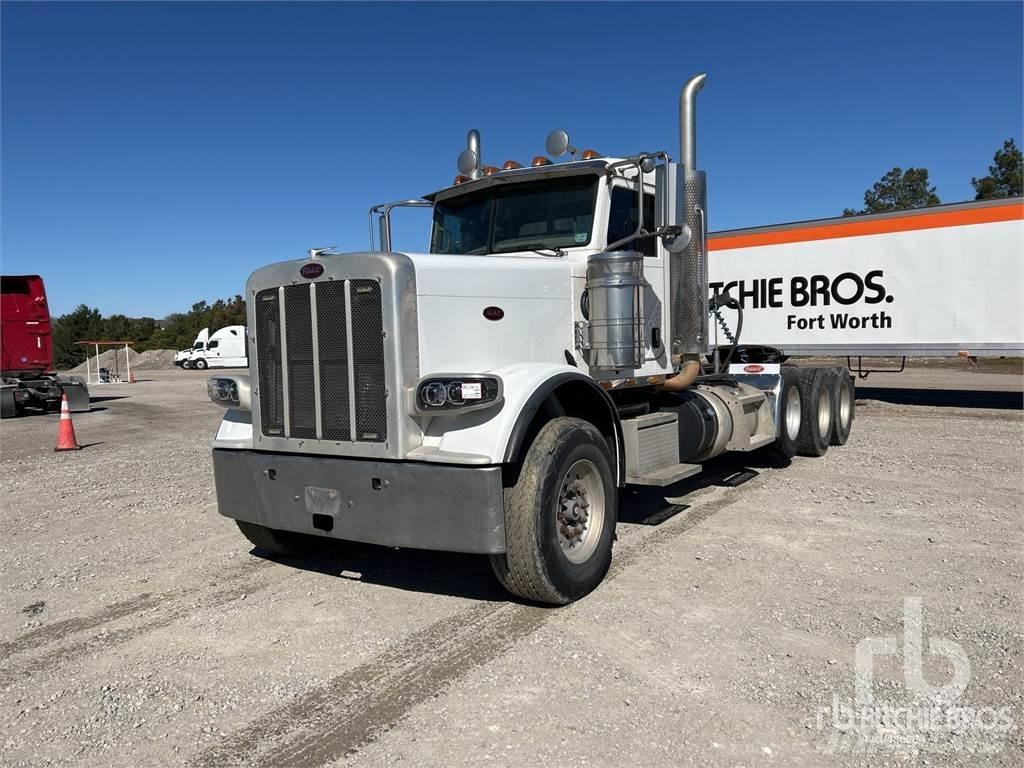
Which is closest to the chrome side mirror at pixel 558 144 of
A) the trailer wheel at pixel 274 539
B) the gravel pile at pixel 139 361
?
the trailer wheel at pixel 274 539

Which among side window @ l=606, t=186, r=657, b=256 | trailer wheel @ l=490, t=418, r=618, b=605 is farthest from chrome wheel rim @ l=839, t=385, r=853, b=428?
trailer wheel @ l=490, t=418, r=618, b=605

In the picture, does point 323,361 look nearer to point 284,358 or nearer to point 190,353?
point 284,358

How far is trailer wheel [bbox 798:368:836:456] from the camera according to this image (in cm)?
951

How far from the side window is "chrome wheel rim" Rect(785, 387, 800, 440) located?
13.2 ft

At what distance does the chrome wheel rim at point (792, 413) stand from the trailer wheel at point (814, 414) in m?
0.07

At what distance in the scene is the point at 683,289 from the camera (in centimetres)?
628

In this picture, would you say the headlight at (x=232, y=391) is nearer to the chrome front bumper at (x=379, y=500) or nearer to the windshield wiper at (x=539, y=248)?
the chrome front bumper at (x=379, y=500)

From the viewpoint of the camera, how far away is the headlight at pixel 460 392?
4.12 meters

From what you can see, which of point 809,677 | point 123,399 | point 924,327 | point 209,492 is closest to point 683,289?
point 809,677

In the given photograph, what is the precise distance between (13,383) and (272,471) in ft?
56.0

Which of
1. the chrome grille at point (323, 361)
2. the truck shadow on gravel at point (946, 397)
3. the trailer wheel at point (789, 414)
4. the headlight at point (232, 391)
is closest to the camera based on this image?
the chrome grille at point (323, 361)

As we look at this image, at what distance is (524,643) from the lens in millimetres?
4008

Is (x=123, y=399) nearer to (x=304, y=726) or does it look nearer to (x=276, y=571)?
(x=276, y=571)

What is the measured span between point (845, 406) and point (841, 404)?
177mm
